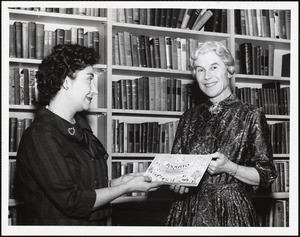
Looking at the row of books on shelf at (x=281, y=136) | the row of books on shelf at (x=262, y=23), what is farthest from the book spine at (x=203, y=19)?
the row of books on shelf at (x=281, y=136)

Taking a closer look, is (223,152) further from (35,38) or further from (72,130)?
(35,38)

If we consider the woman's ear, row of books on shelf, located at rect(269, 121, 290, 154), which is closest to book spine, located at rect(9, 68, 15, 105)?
the woman's ear

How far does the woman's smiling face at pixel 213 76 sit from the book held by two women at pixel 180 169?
449mm

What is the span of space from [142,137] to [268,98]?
129cm

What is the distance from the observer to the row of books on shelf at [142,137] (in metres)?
3.55

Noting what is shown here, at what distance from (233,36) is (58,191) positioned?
2.43m

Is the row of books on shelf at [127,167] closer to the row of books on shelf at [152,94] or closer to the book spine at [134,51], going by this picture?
the row of books on shelf at [152,94]

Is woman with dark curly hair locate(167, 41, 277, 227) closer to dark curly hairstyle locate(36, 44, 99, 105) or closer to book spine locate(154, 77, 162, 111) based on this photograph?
dark curly hairstyle locate(36, 44, 99, 105)

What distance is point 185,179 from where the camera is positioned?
2268 mm

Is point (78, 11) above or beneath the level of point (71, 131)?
above

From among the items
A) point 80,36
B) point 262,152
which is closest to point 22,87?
point 80,36

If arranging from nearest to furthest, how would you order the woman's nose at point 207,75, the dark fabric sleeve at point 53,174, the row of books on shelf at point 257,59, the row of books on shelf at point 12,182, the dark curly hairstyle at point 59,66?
1. the dark fabric sleeve at point 53,174
2. the dark curly hairstyle at point 59,66
3. the woman's nose at point 207,75
4. the row of books on shelf at point 12,182
5. the row of books on shelf at point 257,59

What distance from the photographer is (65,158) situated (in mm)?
2184

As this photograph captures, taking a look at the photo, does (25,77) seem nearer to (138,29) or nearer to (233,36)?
(138,29)
